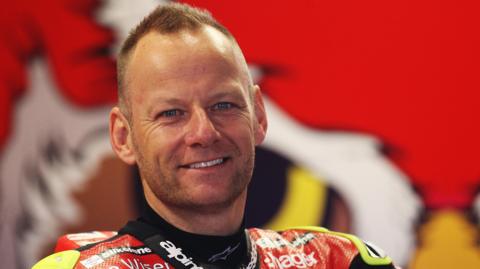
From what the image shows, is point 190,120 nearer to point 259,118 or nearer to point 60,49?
point 259,118

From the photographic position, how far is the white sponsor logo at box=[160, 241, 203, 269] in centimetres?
107

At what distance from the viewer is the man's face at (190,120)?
104 centimetres

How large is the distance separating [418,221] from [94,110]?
115 centimetres

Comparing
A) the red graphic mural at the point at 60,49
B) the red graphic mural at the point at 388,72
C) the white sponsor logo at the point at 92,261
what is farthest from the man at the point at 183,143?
the red graphic mural at the point at 60,49

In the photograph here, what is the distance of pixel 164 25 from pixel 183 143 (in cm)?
20

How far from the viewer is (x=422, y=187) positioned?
226 cm

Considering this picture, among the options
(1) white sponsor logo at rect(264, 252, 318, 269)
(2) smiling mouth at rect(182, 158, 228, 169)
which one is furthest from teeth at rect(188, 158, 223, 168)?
(1) white sponsor logo at rect(264, 252, 318, 269)

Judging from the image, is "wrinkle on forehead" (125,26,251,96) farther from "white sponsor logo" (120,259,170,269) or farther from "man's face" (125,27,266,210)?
"white sponsor logo" (120,259,170,269)

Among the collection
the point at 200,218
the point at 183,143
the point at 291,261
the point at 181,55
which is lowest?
the point at 291,261

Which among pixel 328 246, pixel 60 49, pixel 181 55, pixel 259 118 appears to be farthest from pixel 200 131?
pixel 60 49

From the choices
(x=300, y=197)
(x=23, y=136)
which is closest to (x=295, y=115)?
(x=300, y=197)

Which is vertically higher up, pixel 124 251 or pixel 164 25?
pixel 164 25

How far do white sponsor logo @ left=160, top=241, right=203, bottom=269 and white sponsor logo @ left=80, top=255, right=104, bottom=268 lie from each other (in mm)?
105

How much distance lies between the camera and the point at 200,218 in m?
1.10
